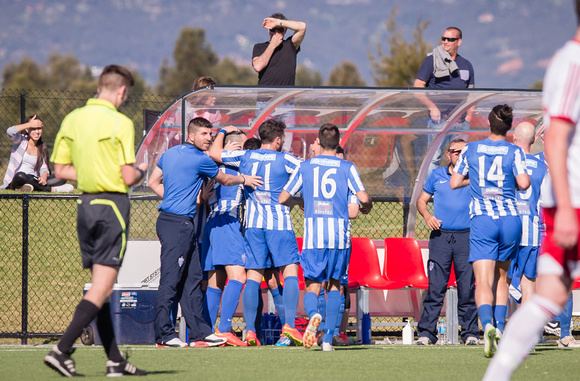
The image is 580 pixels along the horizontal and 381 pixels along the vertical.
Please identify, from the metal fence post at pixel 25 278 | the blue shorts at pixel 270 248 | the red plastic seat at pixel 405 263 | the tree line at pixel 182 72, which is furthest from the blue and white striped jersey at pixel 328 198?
the tree line at pixel 182 72

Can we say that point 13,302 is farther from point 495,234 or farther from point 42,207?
point 495,234

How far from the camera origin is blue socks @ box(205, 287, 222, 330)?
41.5 feet

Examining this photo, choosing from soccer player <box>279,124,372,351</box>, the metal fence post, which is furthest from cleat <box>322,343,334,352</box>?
the metal fence post

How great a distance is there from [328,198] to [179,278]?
1.73 metres

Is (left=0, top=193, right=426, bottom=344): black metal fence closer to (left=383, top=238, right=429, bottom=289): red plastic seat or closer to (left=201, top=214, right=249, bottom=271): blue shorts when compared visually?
(left=383, top=238, right=429, bottom=289): red plastic seat

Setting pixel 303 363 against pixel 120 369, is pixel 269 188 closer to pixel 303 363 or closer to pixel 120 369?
pixel 303 363

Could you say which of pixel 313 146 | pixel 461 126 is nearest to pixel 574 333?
pixel 461 126

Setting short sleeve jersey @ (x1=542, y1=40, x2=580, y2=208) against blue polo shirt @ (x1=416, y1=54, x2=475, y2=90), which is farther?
blue polo shirt @ (x1=416, y1=54, x2=475, y2=90)

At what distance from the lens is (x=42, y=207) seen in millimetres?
19297

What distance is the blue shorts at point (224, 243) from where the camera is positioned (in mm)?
12523

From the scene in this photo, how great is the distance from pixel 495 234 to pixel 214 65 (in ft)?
296

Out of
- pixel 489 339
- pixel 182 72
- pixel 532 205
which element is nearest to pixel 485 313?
pixel 489 339

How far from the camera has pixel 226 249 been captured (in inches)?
494

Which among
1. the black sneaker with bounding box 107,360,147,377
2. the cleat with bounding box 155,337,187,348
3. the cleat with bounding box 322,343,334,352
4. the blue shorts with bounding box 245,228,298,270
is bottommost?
the cleat with bounding box 155,337,187,348
